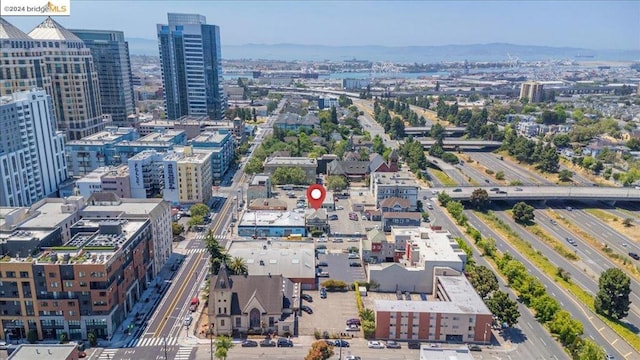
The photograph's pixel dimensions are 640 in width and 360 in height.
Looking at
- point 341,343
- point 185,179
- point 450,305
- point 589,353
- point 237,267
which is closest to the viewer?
point 589,353

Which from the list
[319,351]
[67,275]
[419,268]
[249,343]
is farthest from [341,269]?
[67,275]

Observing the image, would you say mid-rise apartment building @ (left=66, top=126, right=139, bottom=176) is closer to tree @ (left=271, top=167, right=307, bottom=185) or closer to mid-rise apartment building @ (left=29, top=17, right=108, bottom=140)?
mid-rise apartment building @ (left=29, top=17, right=108, bottom=140)

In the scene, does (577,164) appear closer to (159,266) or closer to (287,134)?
(287,134)

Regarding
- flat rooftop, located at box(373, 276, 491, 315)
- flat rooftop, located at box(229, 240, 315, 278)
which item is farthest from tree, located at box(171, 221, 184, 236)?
flat rooftop, located at box(373, 276, 491, 315)

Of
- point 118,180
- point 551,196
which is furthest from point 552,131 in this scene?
point 118,180

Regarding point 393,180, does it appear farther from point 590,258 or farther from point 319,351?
point 319,351

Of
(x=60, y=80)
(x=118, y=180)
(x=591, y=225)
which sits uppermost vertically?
(x=60, y=80)

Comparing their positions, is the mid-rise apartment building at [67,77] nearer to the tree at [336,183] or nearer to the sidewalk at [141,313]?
the tree at [336,183]

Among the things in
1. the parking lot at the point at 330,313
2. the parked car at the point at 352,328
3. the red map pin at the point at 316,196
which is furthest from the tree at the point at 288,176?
the parked car at the point at 352,328
